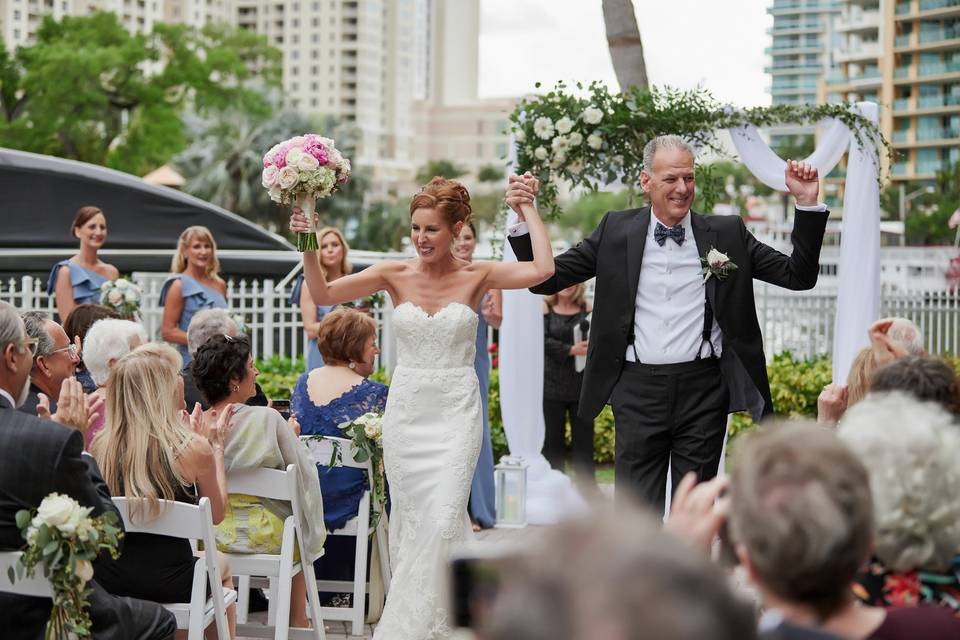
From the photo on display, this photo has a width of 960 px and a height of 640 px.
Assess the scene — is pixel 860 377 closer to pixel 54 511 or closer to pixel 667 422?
pixel 667 422

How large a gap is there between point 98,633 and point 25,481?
0.65 meters

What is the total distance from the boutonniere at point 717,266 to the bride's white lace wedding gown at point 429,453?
1087mm

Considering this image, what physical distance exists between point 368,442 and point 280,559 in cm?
83

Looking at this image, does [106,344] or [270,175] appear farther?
[106,344]

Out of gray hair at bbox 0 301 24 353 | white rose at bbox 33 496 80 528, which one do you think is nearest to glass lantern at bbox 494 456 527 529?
gray hair at bbox 0 301 24 353

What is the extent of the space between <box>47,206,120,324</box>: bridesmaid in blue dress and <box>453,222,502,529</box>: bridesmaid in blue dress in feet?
9.86

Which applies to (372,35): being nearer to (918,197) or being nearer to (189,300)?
(918,197)

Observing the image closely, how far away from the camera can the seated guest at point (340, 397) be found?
20.6 ft

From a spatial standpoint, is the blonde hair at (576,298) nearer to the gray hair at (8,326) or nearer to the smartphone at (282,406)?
the smartphone at (282,406)

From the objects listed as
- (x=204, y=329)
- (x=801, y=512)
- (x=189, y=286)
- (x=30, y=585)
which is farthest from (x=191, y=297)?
(x=801, y=512)

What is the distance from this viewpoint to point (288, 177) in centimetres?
570

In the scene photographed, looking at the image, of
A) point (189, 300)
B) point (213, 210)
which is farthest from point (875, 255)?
point (213, 210)

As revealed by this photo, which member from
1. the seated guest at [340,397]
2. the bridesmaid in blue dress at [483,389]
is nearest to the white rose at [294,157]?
the seated guest at [340,397]

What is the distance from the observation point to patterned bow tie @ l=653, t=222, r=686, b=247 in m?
5.66
